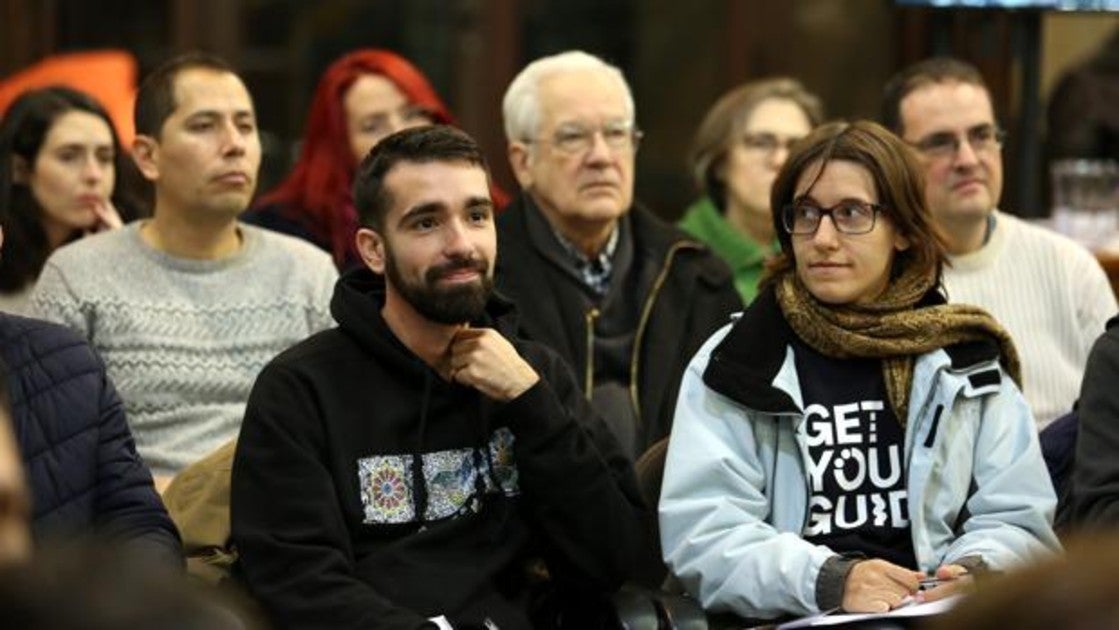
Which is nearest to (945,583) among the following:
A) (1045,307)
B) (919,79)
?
(1045,307)

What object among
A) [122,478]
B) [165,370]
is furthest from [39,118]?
[122,478]

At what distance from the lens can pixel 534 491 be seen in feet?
10.1

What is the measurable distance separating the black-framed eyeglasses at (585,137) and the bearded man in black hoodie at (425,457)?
1.09m

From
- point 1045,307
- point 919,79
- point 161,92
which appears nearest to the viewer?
point 161,92

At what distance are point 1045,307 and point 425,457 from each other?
5.38 feet

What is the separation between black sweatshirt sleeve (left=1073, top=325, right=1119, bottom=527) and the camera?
3010 millimetres

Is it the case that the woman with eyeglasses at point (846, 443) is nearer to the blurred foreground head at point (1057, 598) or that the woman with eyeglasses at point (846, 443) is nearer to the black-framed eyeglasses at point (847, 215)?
the black-framed eyeglasses at point (847, 215)

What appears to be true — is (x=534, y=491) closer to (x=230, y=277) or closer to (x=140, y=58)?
(x=230, y=277)

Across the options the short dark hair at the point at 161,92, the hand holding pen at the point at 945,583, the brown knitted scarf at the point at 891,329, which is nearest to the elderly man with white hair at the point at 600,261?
the short dark hair at the point at 161,92

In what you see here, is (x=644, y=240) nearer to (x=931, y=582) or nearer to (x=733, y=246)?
(x=733, y=246)

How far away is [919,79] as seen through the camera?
4.34 metres

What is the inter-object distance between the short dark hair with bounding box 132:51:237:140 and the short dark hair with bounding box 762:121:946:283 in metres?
1.26

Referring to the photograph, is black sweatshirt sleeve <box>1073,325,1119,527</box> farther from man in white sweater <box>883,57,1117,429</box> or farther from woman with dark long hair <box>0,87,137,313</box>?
woman with dark long hair <box>0,87,137,313</box>

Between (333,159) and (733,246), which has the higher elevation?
(333,159)
